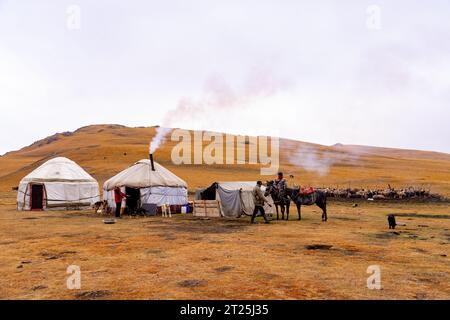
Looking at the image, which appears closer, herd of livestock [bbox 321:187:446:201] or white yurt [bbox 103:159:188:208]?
white yurt [bbox 103:159:188:208]

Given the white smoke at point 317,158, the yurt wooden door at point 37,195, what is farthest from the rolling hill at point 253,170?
the yurt wooden door at point 37,195

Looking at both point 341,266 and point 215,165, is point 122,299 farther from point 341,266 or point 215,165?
point 215,165

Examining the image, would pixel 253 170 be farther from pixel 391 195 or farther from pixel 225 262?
pixel 225 262

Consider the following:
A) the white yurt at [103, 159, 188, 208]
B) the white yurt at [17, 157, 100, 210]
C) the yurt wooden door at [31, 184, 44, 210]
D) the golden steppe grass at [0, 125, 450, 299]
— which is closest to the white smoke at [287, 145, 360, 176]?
the white yurt at [103, 159, 188, 208]

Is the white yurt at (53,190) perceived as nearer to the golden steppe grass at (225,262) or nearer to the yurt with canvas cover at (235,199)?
the golden steppe grass at (225,262)

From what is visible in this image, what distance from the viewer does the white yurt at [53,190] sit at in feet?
89.3

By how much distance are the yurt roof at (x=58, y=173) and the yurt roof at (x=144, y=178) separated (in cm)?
443

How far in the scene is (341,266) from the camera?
8.84 m

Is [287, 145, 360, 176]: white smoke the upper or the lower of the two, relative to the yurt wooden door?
upper

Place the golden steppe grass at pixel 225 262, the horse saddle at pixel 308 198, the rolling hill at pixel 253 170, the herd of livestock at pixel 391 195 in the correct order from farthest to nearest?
the rolling hill at pixel 253 170 < the herd of livestock at pixel 391 195 < the horse saddle at pixel 308 198 < the golden steppe grass at pixel 225 262

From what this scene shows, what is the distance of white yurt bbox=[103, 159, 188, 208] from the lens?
2391 centimetres

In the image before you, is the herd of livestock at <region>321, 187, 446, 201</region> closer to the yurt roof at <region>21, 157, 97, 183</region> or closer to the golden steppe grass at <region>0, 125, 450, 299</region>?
the golden steppe grass at <region>0, 125, 450, 299</region>

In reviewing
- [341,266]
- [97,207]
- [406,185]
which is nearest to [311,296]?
[341,266]
